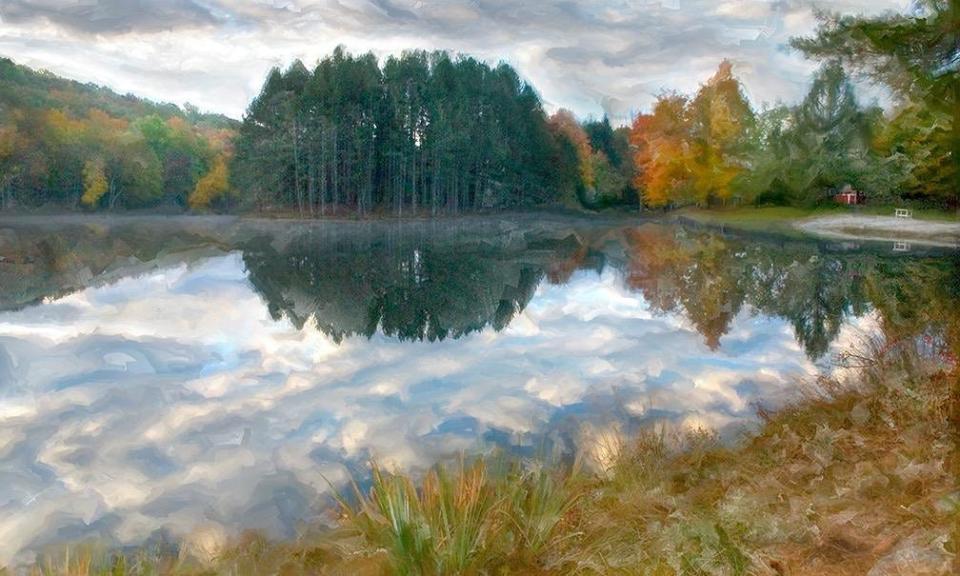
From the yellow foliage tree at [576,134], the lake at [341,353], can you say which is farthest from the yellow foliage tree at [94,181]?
the yellow foliage tree at [576,134]

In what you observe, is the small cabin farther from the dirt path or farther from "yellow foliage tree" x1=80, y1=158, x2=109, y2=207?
"yellow foliage tree" x1=80, y1=158, x2=109, y2=207

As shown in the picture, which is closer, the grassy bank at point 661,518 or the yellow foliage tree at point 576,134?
the grassy bank at point 661,518

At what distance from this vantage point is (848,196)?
30.6 ft

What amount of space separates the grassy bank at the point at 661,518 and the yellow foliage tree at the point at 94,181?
7254 mm

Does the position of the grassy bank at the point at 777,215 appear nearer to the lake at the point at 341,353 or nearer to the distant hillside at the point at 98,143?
the lake at the point at 341,353

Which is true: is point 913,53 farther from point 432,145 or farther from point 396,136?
point 396,136

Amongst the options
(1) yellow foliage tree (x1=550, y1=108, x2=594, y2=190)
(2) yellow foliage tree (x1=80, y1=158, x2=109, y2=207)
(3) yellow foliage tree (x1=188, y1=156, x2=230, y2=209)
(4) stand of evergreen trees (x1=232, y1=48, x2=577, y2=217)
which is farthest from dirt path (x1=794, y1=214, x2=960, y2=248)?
(2) yellow foliage tree (x1=80, y1=158, x2=109, y2=207)

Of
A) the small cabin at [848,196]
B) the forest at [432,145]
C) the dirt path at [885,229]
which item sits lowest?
the dirt path at [885,229]

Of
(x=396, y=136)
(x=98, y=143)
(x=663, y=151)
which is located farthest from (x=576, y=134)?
(x=98, y=143)

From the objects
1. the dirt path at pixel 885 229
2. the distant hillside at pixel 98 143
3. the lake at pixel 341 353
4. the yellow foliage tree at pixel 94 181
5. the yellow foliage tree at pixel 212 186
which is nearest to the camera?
the lake at pixel 341 353

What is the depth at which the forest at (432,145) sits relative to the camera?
7.34 metres

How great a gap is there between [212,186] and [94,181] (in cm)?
156

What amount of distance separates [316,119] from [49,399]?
14.8ft

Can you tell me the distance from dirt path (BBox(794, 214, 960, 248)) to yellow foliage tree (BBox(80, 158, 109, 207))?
9.46m
